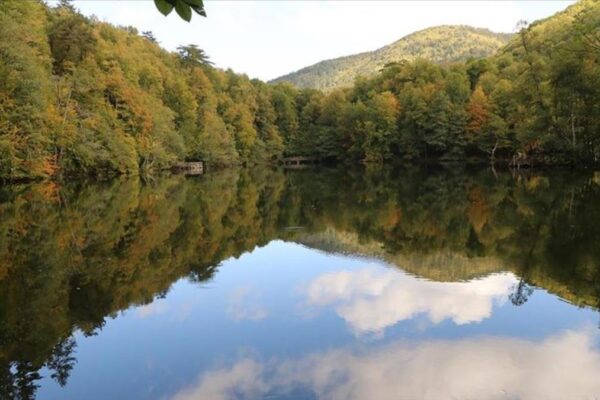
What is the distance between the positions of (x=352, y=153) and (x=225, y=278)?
76549 millimetres

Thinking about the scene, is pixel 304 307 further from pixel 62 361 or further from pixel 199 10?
pixel 199 10

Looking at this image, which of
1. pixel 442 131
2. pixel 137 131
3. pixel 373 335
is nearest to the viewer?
pixel 373 335

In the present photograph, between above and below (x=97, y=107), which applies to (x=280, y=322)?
below

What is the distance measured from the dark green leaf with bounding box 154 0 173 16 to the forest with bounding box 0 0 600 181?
37.0 m

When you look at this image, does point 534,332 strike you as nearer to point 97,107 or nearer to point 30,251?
point 30,251

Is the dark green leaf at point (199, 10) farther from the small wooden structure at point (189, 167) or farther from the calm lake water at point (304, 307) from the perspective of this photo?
the small wooden structure at point (189, 167)

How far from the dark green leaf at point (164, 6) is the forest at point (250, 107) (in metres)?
37.0

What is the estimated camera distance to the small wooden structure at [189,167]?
6824cm

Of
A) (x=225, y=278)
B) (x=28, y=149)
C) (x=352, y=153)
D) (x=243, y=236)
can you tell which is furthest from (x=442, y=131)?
(x=225, y=278)

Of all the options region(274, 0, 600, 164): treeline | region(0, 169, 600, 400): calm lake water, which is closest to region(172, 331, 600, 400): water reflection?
region(0, 169, 600, 400): calm lake water

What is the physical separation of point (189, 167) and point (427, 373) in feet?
217

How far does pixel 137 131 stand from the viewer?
54.8m

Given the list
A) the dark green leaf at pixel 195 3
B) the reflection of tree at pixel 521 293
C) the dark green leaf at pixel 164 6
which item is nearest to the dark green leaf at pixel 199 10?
the dark green leaf at pixel 195 3

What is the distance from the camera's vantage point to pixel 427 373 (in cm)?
735
